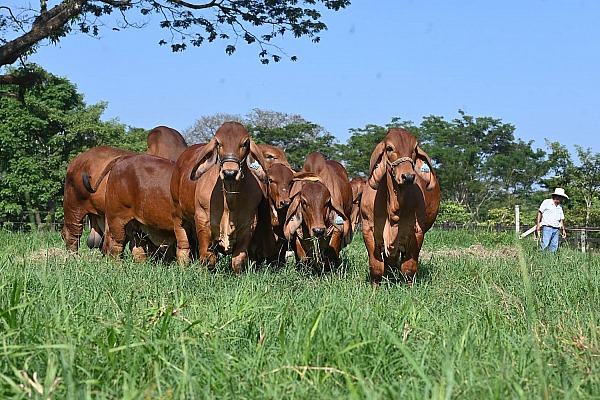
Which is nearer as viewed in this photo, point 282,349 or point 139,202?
point 282,349

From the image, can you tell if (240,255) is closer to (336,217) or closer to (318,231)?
(318,231)

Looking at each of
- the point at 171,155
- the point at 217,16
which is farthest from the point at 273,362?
the point at 217,16

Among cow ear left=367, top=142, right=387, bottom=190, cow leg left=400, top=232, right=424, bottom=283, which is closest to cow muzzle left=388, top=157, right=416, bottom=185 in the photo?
cow ear left=367, top=142, right=387, bottom=190

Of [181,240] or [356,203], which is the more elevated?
[356,203]

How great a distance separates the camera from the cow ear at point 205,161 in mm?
8242

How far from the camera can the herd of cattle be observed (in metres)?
7.80

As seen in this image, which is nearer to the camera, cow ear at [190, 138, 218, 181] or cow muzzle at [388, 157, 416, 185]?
cow muzzle at [388, 157, 416, 185]

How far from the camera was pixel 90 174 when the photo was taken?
455 inches

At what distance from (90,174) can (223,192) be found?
386 centimetres

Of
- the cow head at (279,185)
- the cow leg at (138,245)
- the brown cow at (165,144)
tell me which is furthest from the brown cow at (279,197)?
the brown cow at (165,144)

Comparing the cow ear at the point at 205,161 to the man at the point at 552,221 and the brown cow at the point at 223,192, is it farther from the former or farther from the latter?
the man at the point at 552,221

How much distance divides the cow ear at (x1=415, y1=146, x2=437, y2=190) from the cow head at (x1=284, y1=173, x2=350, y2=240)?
1.55m

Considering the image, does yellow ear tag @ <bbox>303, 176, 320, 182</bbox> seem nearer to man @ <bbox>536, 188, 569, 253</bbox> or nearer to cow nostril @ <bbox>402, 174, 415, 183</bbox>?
cow nostril @ <bbox>402, 174, 415, 183</bbox>

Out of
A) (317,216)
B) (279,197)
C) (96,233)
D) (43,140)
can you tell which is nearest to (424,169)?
(317,216)
